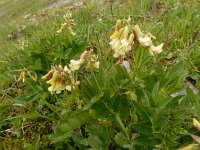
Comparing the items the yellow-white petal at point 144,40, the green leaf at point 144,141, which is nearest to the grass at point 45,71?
the green leaf at point 144,141

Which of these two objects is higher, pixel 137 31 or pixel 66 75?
pixel 137 31

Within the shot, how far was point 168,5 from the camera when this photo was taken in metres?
7.15

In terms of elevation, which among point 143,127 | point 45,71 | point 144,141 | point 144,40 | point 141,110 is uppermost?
point 144,40

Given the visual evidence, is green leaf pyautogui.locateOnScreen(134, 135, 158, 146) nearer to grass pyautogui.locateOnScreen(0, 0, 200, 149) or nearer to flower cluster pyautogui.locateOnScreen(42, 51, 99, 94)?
grass pyautogui.locateOnScreen(0, 0, 200, 149)

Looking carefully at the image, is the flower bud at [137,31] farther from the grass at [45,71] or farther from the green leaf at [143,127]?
the green leaf at [143,127]

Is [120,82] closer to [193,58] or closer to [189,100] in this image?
[189,100]

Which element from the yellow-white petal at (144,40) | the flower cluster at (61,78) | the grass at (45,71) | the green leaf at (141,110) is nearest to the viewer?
the green leaf at (141,110)

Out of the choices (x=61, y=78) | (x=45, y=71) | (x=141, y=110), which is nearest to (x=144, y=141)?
(x=141, y=110)

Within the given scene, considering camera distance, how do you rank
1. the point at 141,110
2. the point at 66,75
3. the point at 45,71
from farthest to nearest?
the point at 45,71 < the point at 66,75 < the point at 141,110

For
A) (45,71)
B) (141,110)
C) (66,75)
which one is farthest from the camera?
(45,71)

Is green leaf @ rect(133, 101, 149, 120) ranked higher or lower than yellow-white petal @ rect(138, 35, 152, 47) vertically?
lower

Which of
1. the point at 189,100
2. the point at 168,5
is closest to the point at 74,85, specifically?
the point at 189,100

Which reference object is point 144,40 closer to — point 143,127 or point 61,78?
point 143,127

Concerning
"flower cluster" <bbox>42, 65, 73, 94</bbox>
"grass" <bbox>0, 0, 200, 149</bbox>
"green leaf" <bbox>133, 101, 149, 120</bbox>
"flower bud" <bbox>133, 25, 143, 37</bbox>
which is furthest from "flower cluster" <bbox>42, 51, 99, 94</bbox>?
"green leaf" <bbox>133, 101, 149, 120</bbox>
